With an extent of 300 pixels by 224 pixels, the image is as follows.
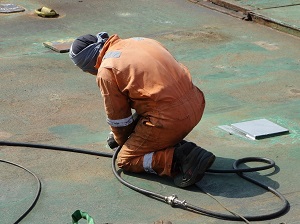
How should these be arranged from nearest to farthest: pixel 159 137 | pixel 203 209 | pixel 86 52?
pixel 203 209 < pixel 159 137 < pixel 86 52

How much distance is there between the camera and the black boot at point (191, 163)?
16.8 feet

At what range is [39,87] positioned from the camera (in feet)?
24.7

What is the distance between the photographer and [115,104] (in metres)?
5.20

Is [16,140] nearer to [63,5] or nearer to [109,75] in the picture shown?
[109,75]

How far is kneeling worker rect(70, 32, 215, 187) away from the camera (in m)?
5.15

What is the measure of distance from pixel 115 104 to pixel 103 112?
1619 millimetres

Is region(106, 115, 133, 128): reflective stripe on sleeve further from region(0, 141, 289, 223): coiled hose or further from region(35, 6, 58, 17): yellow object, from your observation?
region(35, 6, 58, 17): yellow object

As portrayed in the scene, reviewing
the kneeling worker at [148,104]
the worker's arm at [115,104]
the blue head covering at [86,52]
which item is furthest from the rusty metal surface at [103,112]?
the blue head covering at [86,52]

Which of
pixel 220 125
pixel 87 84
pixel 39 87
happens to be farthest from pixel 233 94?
pixel 39 87

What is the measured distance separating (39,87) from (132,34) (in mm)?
2388

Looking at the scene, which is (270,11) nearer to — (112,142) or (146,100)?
(112,142)

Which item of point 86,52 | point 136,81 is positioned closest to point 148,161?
point 136,81

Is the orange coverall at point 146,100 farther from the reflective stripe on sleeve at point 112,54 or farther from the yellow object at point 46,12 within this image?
the yellow object at point 46,12

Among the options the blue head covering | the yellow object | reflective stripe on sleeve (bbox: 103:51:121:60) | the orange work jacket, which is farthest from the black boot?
the yellow object
